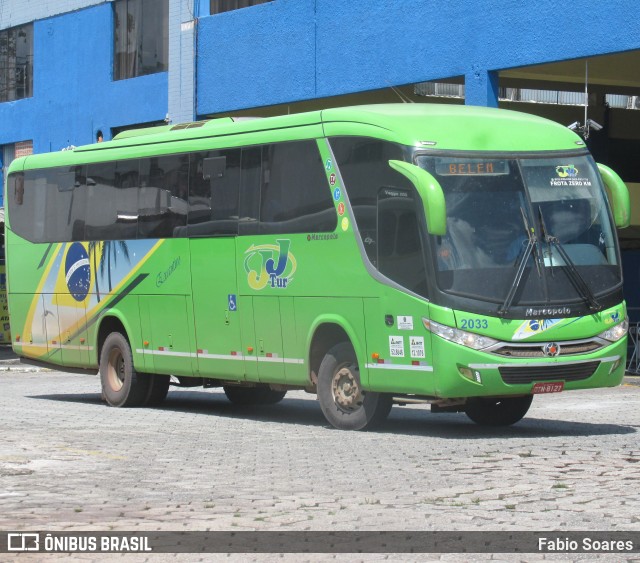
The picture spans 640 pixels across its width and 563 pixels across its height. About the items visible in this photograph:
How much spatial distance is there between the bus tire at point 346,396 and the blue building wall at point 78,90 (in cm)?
1892

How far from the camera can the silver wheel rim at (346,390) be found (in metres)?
16.1

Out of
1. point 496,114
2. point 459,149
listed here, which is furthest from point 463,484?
point 496,114

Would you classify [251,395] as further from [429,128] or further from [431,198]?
[431,198]

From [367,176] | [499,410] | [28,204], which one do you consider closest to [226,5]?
[28,204]

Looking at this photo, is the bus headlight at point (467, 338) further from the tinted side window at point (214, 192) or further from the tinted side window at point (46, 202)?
the tinted side window at point (46, 202)

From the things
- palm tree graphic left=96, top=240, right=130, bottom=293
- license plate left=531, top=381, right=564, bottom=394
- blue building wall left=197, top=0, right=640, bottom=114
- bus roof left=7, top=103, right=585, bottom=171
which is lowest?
license plate left=531, top=381, right=564, bottom=394

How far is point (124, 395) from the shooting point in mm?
20297

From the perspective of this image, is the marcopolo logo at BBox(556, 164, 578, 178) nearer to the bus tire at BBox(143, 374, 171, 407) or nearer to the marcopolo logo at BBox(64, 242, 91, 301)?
the bus tire at BBox(143, 374, 171, 407)

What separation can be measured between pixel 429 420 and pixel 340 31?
41.1 ft

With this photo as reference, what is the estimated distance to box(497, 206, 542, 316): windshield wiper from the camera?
585 inches

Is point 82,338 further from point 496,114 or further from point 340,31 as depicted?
point 340,31

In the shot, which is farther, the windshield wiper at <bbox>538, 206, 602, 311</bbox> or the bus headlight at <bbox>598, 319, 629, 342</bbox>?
the bus headlight at <bbox>598, 319, 629, 342</bbox>

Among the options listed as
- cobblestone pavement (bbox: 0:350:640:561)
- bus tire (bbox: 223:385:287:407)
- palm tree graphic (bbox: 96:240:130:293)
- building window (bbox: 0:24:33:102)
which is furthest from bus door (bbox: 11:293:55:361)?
building window (bbox: 0:24:33:102)

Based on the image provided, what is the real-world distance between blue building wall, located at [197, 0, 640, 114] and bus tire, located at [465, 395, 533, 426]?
8.29 meters
